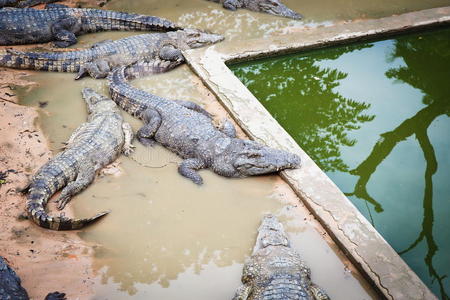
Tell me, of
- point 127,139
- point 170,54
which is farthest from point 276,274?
point 170,54

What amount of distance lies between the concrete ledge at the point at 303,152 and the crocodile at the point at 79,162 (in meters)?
1.62

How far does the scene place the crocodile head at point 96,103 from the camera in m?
5.45

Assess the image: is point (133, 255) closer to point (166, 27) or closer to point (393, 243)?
point (393, 243)

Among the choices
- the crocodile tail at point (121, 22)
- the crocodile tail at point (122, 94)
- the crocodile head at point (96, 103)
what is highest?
the crocodile tail at point (121, 22)

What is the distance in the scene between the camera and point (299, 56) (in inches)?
277

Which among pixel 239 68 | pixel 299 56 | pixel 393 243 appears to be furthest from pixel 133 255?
pixel 299 56

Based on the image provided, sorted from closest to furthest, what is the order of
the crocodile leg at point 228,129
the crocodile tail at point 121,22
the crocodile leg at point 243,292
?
the crocodile leg at point 243,292 < the crocodile leg at point 228,129 < the crocodile tail at point 121,22

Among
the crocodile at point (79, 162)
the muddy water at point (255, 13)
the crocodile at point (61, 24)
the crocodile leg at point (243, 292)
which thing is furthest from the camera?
the muddy water at point (255, 13)

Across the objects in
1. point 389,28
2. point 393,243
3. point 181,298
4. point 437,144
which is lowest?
point 181,298

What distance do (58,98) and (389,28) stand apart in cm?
607

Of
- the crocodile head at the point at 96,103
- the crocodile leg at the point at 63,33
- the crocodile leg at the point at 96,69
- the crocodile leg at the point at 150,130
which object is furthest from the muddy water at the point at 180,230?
the crocodile leg at the point at 63,33

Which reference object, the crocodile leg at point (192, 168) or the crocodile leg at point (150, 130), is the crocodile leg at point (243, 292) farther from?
the crocodile leg at point (150, 130)

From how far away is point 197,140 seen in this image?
192 inches

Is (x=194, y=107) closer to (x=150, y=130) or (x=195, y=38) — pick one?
(x=150, y=130)
